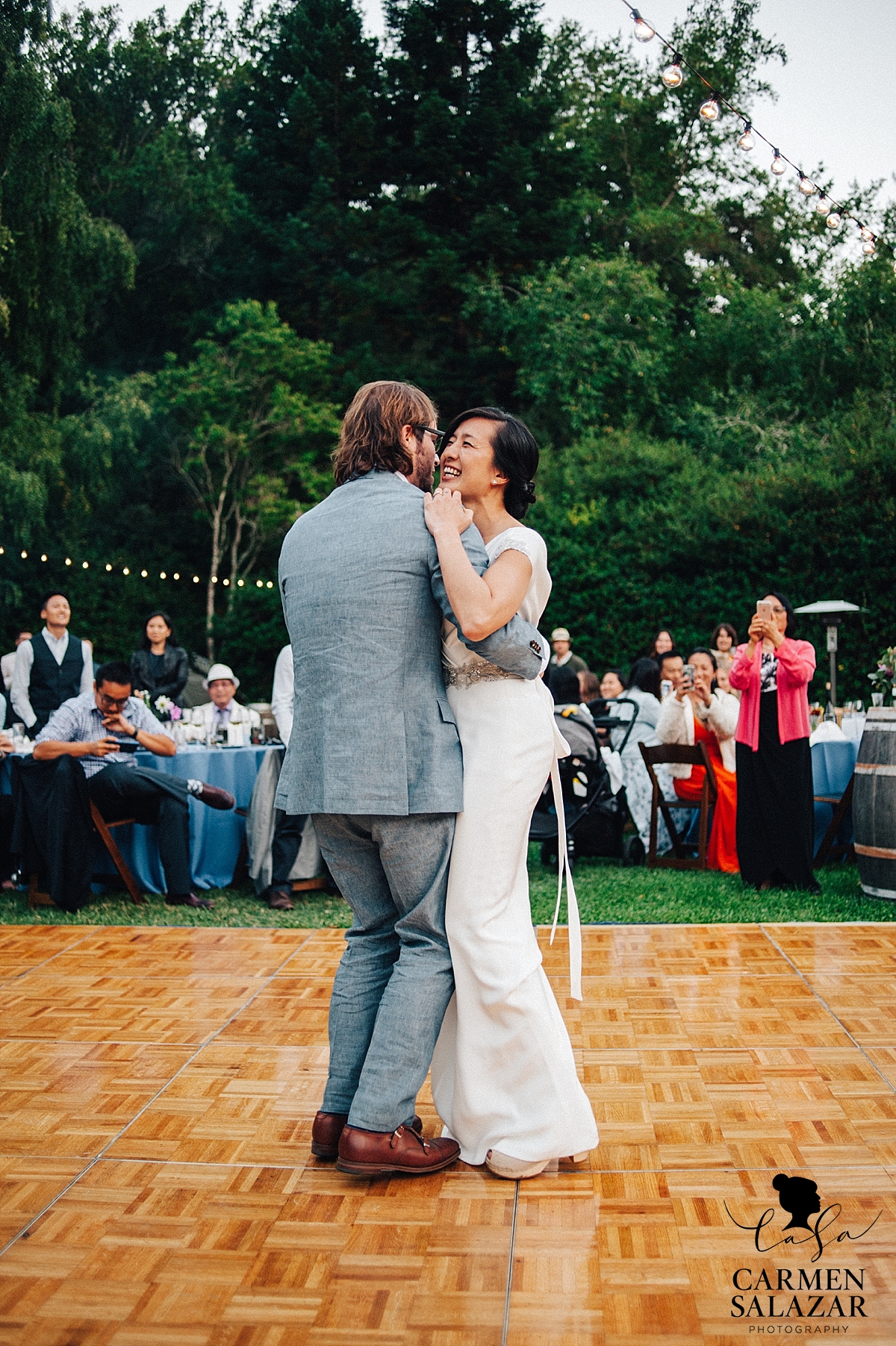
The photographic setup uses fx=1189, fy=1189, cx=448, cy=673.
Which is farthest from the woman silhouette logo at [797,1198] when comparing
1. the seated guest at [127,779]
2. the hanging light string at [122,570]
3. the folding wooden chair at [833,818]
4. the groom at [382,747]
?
the hanging light string at [122,570]

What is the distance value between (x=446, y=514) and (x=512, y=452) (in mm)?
264

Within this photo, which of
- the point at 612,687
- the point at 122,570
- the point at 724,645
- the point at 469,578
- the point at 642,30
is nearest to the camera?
the point at 469,578

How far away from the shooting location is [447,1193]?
2.33 meters

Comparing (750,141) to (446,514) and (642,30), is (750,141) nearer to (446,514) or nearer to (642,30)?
(642,30)

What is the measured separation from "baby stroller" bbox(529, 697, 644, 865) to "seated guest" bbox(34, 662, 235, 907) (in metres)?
1.76

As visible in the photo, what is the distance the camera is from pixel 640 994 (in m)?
3.85

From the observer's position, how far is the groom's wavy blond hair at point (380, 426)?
7.88 feet

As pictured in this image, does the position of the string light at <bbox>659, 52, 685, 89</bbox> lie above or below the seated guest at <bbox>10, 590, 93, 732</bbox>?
above

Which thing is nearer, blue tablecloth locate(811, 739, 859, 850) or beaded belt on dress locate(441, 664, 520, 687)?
beaded belt on dress locate(441, 664, 520, 687)

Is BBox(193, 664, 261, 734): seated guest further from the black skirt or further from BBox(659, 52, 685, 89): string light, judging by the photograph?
BBox(659, 52, 685, 89): string light

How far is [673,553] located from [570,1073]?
1050 centimetres

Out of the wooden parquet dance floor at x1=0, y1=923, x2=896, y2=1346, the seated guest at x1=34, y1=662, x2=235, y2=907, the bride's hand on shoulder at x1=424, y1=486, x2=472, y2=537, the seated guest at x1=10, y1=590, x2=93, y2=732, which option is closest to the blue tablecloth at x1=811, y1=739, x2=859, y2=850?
the wooden parquet dance floor at x1=0, y1=923, x2=896, y2=1346

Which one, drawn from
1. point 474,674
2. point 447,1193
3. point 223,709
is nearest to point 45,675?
point 223,709

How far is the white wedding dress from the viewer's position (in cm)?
236
